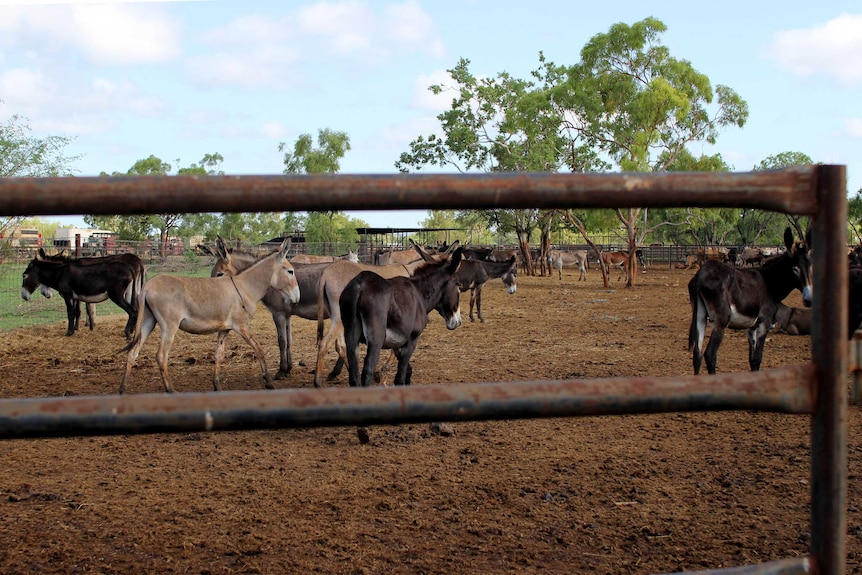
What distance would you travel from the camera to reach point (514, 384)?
1258mm

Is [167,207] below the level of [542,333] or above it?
above

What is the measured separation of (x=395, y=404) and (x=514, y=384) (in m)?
0.22

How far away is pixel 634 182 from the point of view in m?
1.28

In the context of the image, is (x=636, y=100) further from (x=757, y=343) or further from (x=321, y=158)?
(x=321, y=158)

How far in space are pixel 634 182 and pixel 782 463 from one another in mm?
5007

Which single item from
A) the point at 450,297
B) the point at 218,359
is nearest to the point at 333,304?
the point at 218,359

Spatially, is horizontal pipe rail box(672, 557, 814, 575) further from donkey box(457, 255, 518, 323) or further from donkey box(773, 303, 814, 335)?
donkey box(773, 303, 814, 335)

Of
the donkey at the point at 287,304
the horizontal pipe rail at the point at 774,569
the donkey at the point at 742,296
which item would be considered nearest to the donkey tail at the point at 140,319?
the donkey at the point at 287,304

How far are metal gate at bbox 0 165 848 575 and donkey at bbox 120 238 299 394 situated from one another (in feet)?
24.9

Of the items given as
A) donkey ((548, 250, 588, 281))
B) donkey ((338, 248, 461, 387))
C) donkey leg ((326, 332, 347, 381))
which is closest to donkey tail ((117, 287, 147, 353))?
donkey leg ((326, 332, 347, 381))

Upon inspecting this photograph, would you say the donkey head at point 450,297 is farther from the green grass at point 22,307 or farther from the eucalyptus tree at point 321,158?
the eucalyptus tree at point 321,158

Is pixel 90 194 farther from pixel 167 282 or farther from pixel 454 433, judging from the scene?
pixel 167 282

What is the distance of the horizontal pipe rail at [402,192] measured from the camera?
1.21 metres

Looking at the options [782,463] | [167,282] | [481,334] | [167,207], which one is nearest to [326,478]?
[782,463]
